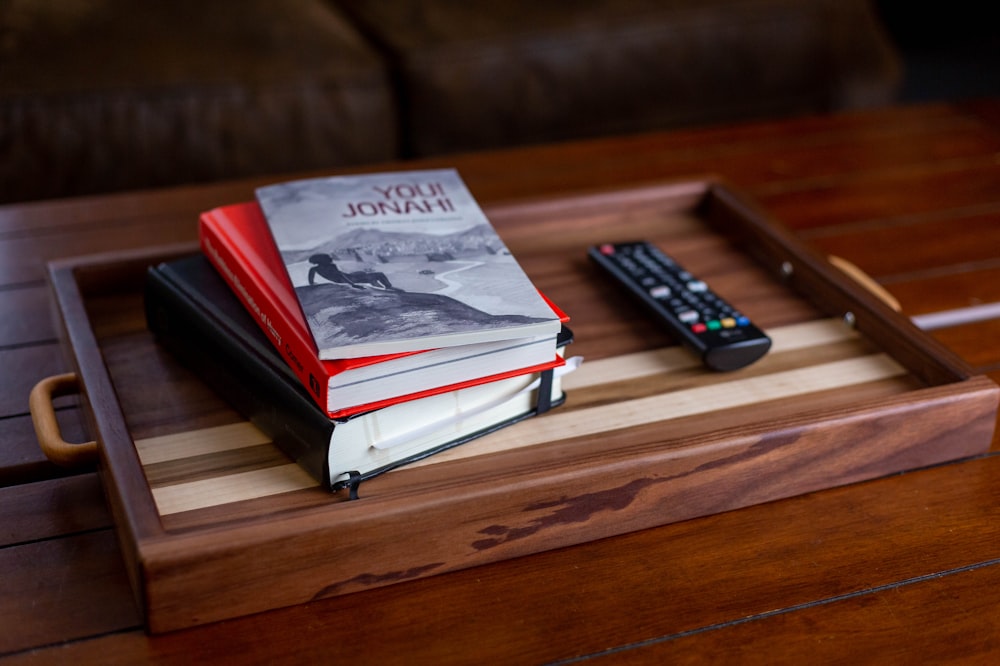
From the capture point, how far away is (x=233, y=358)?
0.65 m

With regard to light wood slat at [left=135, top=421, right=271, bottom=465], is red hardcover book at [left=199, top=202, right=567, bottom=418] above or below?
above

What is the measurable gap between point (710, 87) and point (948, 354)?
4.09 feet

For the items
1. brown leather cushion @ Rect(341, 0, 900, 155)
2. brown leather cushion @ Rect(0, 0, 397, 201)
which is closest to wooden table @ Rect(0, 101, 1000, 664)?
brown leather cushion @ Rect(0, 0, 397, 201)

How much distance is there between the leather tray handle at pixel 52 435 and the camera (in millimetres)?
624

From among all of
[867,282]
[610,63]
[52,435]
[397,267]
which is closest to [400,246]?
[397,267]

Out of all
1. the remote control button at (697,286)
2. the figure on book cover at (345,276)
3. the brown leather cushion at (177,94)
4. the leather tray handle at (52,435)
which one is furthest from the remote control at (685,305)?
the brown leather cushion at (177,94)

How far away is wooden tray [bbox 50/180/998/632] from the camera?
0.54m

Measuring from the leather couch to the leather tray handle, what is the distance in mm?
923

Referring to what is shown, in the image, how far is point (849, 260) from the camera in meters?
0.99

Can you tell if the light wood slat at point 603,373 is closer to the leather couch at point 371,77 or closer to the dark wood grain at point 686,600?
the dark wood grain at point 686,600

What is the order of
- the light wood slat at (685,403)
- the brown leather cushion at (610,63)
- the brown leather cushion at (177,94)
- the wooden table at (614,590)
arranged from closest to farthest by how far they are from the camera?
1. the wooden table at (614,590)
2. the light wood slat at (685,403)
3. the brown leather cushion at (177,94)
4. the brown leather cushion at (610,63)

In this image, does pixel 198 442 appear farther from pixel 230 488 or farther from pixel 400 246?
pixel 400 246

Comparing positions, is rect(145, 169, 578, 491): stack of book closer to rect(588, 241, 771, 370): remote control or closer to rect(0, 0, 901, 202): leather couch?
rect(588, 241, 771, 370): remote control

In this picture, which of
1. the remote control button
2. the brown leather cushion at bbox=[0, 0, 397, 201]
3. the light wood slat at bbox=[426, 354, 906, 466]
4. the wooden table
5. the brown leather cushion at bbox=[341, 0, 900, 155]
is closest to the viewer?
the wooden table
